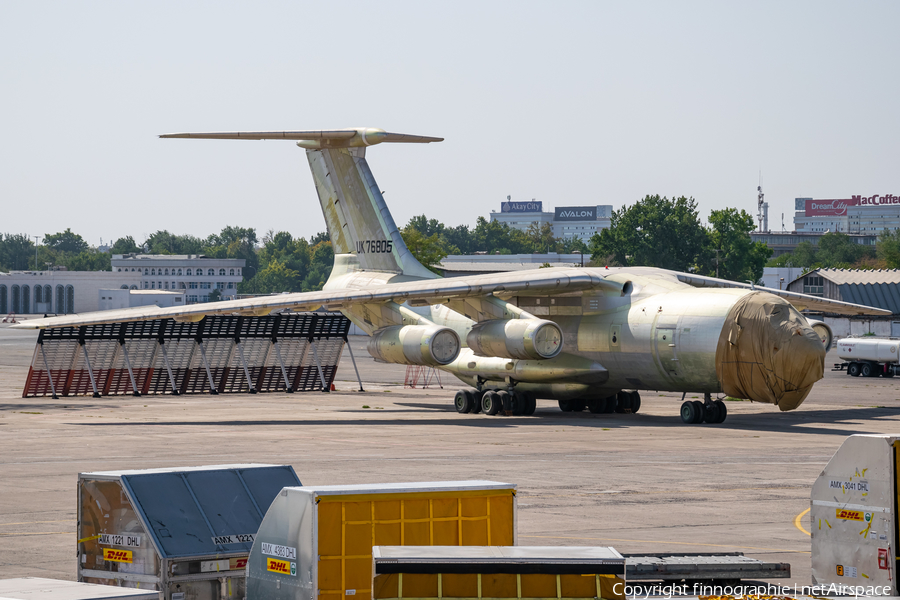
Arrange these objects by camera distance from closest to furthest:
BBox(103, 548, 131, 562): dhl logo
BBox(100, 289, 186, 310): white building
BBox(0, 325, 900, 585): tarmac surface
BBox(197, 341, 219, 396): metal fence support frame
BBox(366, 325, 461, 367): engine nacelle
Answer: BBox(103, 548, 131, 562): dhl logo → BBox(0, 325, 900, 585): tarmac surface → BBox(366, 325, 461, 367): engine nacelle → BBox(197, 341, 219, 396): metal fence support frame → BBox(100, 289, 186, 310): white building

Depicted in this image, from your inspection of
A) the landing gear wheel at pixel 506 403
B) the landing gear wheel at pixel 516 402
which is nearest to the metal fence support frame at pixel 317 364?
the landing gear wheel at pixel 506 403

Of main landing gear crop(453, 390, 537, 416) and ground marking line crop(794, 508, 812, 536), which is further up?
ground marking line crop(794, 508, 812, 536)

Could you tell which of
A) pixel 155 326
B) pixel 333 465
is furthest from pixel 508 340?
pixel 155 326

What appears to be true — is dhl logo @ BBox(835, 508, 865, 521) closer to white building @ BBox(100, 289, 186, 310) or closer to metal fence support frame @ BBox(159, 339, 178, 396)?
metal fence support frame @ BBox(159, 339, 178, 396)

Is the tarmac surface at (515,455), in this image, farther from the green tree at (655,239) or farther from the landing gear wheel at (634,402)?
the green tree at (655,239)

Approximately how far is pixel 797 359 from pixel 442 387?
22.2 meters

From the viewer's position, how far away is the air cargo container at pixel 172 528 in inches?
376

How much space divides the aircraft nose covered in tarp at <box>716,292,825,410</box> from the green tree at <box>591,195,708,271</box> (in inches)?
4202

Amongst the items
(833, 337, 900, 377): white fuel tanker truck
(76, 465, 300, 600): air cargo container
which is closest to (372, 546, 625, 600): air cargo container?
(76, 465, 300, 600): air cargo container

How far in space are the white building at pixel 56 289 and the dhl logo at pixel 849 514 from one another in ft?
512

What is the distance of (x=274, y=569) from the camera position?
887 cm

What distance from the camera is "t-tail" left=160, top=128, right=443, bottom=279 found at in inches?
1472

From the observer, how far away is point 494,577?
298 inches

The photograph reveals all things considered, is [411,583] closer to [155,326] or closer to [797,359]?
[797,359]
